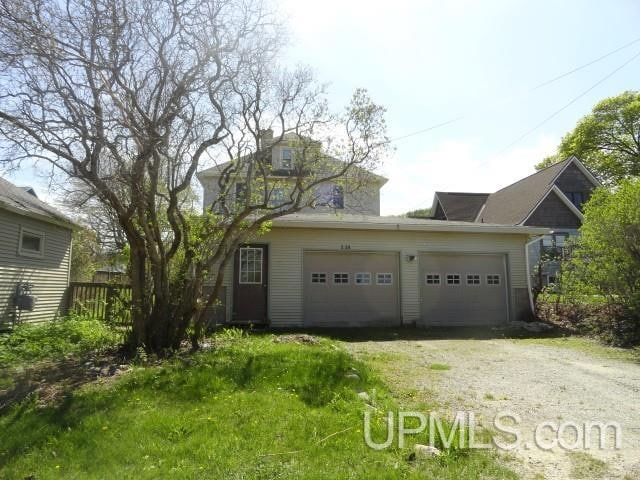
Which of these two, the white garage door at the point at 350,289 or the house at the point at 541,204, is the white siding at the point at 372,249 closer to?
the white garage door at the point at 350,289

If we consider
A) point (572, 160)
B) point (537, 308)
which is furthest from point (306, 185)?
point (572, 160)

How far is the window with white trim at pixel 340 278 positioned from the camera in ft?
41.4

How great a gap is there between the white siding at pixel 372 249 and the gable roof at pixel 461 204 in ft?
39.8

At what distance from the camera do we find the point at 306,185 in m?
9.45

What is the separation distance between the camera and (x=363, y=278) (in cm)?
1273

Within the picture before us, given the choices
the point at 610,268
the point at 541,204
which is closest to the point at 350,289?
the point at 610,268

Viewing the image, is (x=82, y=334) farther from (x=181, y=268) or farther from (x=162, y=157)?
(x=162, y=157)

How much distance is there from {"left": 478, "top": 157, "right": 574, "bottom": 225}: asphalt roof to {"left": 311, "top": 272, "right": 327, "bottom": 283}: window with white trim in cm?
1227

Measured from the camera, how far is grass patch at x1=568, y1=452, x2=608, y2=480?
3154 millimetres

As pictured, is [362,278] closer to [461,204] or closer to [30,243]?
[30,243]

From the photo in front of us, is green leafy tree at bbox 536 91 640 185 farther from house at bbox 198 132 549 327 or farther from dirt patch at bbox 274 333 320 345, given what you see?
dirt patch at bbox 274 333 320 345

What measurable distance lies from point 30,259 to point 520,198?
21443 millimetres

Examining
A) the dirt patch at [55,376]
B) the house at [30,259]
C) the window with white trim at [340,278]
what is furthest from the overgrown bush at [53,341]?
the window with white trim at [340,278]

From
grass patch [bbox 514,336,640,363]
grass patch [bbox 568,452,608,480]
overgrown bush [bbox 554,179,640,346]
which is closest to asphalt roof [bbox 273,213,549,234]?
overgrown bush [bbox 554,179,640,346]
